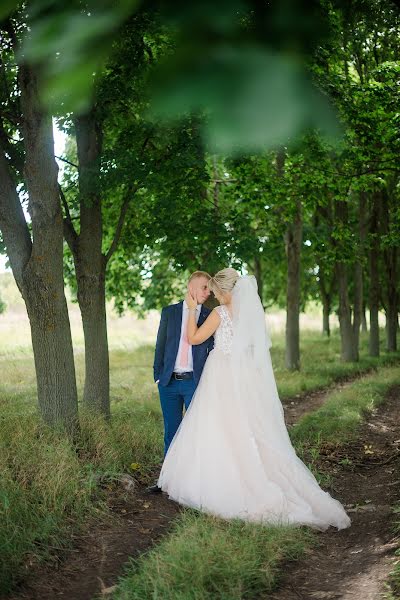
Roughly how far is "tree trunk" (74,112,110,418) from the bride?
9.76ft

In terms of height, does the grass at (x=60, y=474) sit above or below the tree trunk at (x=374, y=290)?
below

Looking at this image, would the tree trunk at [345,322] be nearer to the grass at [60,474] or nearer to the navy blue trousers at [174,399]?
the grass at [60,474]

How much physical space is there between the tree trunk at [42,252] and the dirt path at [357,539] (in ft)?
11.2

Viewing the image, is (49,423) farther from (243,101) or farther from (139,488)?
(243,101)

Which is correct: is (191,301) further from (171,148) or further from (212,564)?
(171,148)

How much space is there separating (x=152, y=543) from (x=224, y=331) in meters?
Result: 2.40

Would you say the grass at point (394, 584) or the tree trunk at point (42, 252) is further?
the tree trunk at point (42, 252)

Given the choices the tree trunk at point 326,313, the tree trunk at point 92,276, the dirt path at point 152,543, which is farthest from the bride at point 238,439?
the tree trunk at point 326,313

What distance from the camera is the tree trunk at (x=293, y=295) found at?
1831cm

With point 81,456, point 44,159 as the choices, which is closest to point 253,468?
point 81,456

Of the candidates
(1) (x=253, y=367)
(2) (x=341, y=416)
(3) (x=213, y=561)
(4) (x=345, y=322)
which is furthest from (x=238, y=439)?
(4) (x=345, y=322)

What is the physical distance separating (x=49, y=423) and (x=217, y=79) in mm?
7437

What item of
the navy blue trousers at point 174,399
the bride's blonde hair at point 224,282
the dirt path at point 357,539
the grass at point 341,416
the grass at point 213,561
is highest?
the bride's blonde hair at point 224,282

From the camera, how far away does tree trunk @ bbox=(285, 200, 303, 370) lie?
1831 centimetres
